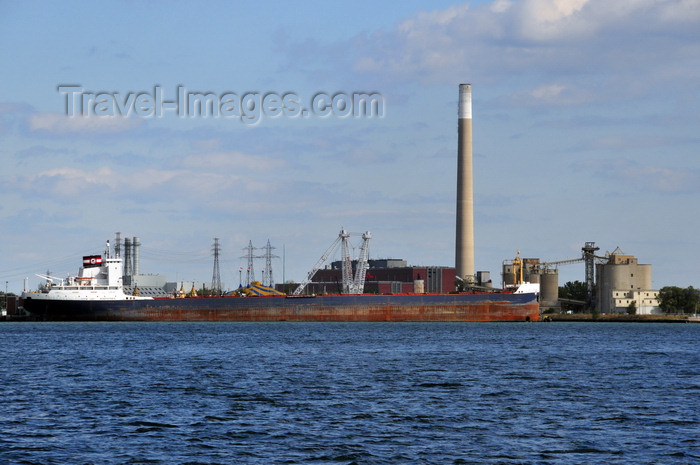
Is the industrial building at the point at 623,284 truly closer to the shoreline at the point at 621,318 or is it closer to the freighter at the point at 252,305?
the shoreline at the point at 621,318

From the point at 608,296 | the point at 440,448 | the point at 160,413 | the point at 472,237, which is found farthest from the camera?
the point at 608,296

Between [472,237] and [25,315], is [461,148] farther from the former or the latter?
[25,315]

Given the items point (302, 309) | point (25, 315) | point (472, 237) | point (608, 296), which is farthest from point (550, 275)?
point (25, 315)

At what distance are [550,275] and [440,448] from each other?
140 m

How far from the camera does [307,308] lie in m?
116

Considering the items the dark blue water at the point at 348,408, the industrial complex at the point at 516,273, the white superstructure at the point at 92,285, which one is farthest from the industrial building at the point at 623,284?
the dark blue water at the point at 348,408

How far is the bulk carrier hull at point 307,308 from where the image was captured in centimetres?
11406

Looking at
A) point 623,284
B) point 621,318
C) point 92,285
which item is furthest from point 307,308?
point 623,284

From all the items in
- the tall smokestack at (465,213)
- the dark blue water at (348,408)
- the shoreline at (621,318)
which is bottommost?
the shoreline at (621,318)

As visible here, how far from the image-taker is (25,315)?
14638 cm

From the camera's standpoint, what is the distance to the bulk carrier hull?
374 ft

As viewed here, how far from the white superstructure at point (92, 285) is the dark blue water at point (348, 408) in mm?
63584

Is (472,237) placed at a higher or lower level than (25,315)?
higher

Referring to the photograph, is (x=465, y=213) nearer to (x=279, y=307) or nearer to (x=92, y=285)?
(x=279, y=307)
